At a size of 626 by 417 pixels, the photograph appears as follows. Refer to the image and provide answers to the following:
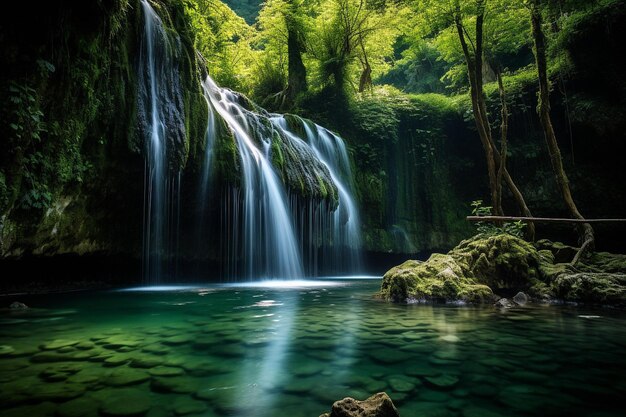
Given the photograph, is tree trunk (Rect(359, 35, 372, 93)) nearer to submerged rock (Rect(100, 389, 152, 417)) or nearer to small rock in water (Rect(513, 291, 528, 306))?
small rock in water (Rect(513, 291, 528, 306))

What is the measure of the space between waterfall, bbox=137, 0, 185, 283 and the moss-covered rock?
541 centimetres

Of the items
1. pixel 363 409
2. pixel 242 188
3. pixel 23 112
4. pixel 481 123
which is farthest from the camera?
pixel 481 123

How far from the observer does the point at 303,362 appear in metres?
3.05

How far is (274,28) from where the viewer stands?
18406 mm

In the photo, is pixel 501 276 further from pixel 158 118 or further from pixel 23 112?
pixel 23 112

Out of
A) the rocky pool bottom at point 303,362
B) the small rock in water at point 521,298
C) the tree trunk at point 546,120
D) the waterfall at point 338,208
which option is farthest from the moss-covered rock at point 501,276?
the waterfall at point 338,208

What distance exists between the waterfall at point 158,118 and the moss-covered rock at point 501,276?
5406 mm

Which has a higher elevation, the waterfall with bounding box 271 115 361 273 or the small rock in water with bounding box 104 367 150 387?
the waterfall with bounding box 271 115 361 273

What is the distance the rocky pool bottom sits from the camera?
2.21 meters

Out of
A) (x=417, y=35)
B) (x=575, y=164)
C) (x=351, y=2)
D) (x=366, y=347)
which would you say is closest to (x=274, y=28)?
(x=351, y=2)

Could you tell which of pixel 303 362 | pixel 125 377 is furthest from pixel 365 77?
pixel 125 377

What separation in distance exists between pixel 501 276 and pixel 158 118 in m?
8.05

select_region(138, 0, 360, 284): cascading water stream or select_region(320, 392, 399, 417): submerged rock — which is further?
select_region(138, 0, 360, 284): cascading water stream

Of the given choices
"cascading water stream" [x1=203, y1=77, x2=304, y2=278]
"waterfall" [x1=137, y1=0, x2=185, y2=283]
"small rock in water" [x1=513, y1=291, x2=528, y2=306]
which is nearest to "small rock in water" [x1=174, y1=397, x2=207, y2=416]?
"small rock in water" [x1=513, y1=291, x2=528, y2=306]
